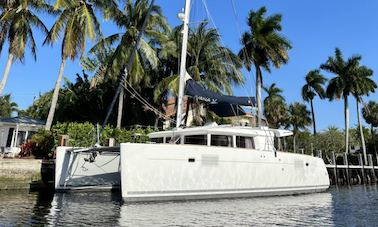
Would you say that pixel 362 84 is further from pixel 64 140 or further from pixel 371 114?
pixel 64 140

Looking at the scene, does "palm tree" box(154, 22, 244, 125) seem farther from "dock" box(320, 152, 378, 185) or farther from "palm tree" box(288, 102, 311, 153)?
"palm tree" box(288, 102, 311, 153)

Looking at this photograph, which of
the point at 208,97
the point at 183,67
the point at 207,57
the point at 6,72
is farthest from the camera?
the point at 207,57

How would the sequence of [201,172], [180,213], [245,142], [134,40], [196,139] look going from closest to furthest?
[180,213]
[201,172]
[196,139]
[245,142]
[134,40]

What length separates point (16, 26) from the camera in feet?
75.2

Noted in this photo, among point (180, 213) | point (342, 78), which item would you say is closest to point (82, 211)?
point (180, 213)

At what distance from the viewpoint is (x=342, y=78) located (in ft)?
133

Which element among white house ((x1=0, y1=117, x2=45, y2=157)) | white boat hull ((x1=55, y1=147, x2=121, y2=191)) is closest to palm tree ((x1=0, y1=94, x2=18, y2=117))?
white house ((x1=0, y1=117, x2=45, y2=157))

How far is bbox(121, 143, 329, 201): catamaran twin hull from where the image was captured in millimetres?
13211

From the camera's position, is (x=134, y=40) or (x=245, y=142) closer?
(x=245, y=142)

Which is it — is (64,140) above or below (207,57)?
below

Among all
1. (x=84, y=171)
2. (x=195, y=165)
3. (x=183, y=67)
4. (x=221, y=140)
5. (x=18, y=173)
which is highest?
(x=183, y=67)

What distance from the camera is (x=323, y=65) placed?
140 ft

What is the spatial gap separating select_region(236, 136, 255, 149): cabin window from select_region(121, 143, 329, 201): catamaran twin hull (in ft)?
1.71

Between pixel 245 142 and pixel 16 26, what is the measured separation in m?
16.2
